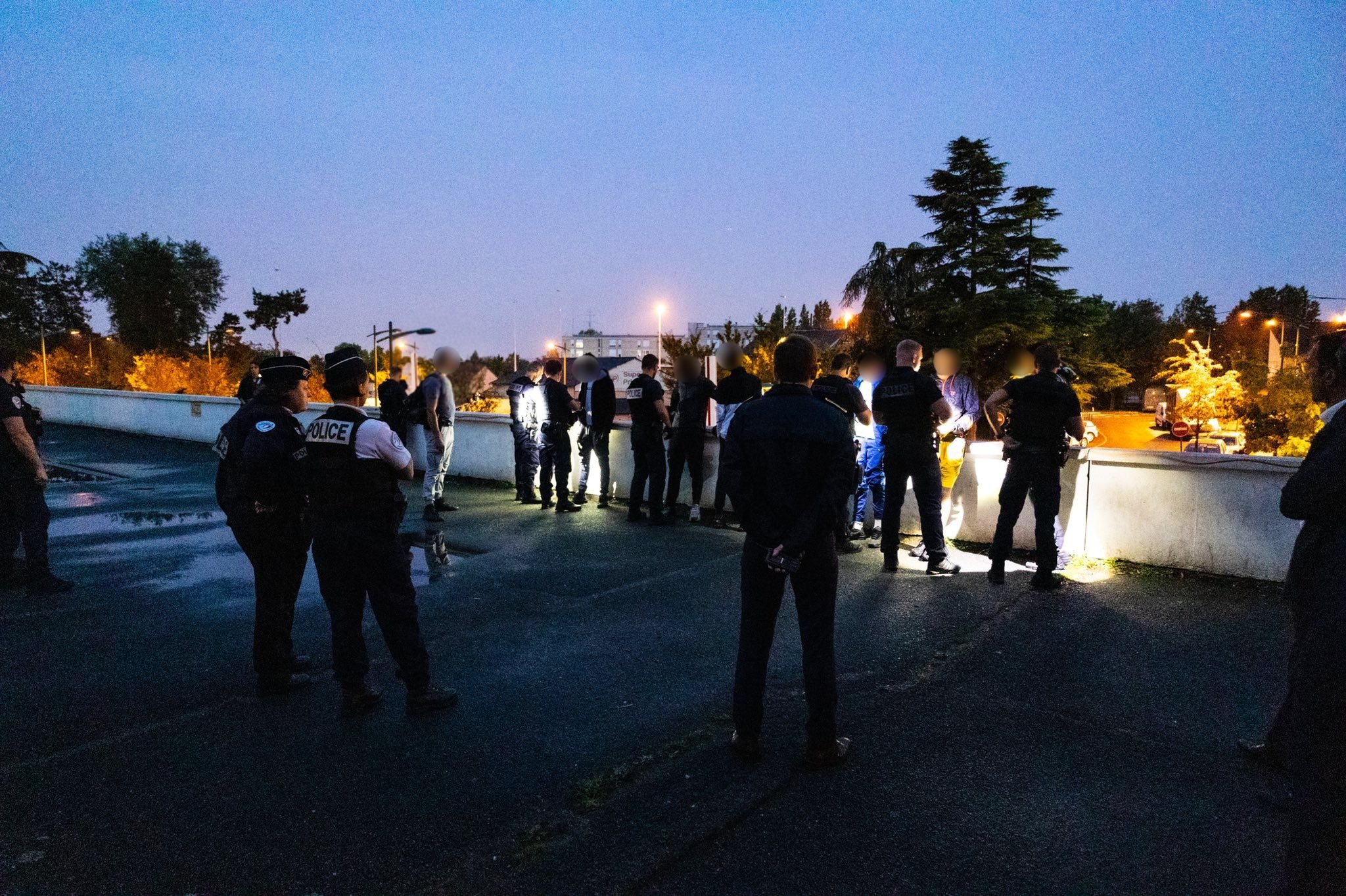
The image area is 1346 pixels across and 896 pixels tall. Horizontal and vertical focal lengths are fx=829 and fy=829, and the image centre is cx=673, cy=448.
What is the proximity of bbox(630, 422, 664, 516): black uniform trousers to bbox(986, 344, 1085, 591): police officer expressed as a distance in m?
3.93

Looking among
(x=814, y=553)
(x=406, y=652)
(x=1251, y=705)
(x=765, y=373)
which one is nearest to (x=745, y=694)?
(x=814, y=553)

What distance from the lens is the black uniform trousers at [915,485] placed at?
696 cm

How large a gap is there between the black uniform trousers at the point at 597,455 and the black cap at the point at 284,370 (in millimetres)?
5675

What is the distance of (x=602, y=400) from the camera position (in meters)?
10.0

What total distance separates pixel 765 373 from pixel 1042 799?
1450 inches

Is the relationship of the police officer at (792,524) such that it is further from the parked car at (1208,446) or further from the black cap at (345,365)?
the parked car at (1208,446)

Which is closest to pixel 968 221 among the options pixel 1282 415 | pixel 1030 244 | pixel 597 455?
pixel 1030 244

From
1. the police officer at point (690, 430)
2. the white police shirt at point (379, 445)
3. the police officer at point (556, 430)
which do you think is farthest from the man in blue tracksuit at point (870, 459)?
the white police shirt at point (379, 445)

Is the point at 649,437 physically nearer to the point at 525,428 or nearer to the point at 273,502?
the point at 525,428

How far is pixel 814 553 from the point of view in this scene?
3.67 m

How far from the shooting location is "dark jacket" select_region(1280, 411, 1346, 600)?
8.34ft

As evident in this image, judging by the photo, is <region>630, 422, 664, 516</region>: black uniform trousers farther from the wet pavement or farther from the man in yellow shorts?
the man in yellow shorts

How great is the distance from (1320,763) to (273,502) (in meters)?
4.68

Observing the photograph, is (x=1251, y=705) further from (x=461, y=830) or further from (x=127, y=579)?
(x=127, y=579)
